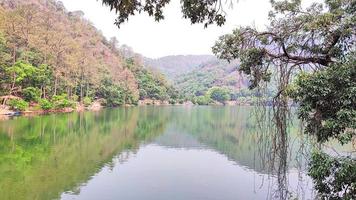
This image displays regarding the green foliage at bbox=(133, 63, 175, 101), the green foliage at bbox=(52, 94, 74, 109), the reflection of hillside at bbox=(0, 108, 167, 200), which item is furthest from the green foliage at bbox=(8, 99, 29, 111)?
the green foliage at bbox=(133, 63, 175, 101)

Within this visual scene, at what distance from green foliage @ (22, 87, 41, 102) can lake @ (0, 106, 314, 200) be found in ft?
24.4

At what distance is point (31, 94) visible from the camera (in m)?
33.6

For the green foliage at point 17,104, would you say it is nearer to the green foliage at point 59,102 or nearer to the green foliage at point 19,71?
the green foliage at point 19,71

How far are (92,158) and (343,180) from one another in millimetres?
13249

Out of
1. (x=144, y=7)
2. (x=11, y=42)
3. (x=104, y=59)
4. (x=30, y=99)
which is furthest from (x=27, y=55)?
(x=144, y=7)

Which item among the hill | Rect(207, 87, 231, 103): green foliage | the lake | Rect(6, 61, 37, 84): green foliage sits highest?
the hill

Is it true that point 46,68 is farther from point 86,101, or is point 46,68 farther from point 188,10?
point 188,10

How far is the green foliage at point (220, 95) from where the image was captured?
8724 cm

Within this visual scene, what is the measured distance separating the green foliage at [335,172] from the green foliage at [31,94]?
32.0m

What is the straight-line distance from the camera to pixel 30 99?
34656 millimetres

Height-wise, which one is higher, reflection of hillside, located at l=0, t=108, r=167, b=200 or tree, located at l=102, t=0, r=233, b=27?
tree, located at l=102, t=0, r=233, b=27

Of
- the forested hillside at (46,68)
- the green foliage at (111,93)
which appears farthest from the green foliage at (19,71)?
the green foliage at (111,93)

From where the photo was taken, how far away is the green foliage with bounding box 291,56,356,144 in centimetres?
470

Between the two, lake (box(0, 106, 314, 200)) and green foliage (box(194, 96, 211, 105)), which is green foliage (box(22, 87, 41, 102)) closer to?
lake (box(0, 106, 314, 200))
